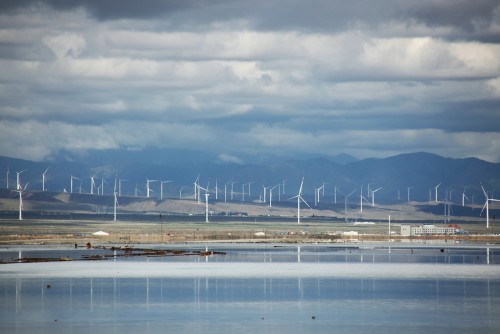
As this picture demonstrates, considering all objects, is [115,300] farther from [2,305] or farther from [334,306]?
[334,306]

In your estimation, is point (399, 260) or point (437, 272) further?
point (399, 260)

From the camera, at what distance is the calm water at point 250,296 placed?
58.9 meters

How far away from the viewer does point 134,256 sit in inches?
4931

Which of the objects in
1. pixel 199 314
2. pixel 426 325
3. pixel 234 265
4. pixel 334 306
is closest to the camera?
pixel 426 325

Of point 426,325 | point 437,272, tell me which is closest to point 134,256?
point 437,272

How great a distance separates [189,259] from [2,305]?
173 ft

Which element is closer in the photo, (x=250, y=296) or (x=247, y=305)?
(x=247, y=305)

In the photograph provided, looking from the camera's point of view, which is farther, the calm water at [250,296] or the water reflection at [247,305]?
the calm water at [250,296]

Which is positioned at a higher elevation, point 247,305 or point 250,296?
point 250,296

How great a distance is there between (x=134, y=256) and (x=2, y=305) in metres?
57.8

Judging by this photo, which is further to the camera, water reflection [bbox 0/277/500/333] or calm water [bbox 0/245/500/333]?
calm water [bbox 0/245/500/333]

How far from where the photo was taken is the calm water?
193 feet

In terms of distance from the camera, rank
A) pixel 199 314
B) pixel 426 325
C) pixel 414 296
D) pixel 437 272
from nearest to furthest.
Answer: pixel 426 325 → pixel 199 314 → pixel 414 296 → pixel 437 272

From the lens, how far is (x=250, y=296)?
74.7 meters
